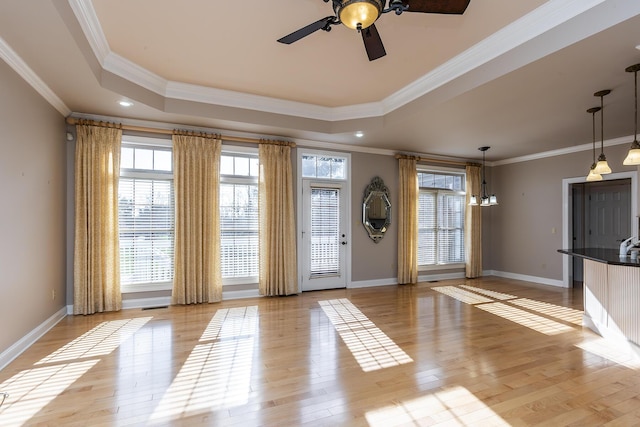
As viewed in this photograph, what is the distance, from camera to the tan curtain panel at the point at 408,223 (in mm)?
6582

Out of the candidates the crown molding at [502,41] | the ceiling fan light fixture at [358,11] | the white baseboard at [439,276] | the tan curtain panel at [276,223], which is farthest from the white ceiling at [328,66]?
the white baseboard at [439,276]

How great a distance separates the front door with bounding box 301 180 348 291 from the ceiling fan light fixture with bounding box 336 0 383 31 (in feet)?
12.9

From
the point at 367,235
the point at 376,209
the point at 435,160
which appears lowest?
the point at 367,235

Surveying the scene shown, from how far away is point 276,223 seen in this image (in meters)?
5.50

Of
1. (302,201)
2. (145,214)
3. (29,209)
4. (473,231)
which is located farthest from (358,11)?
(473,231)

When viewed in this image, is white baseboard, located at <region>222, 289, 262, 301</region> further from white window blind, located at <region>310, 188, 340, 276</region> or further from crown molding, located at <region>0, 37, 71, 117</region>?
crown molding, located at <region>0, 37, 71, 117</region>

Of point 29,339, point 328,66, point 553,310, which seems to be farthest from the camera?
point 553,310

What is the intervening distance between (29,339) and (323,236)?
4.21 meters

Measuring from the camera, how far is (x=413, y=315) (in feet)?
14.8

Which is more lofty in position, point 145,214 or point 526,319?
point 145,214

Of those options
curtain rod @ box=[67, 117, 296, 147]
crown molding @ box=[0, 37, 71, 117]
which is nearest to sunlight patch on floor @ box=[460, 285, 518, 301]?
curtain rod @ box=[67, 117, 296, 147]

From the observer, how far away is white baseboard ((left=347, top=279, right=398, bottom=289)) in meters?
6.28

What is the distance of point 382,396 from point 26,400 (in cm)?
263

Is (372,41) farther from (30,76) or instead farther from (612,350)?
(612,350)
